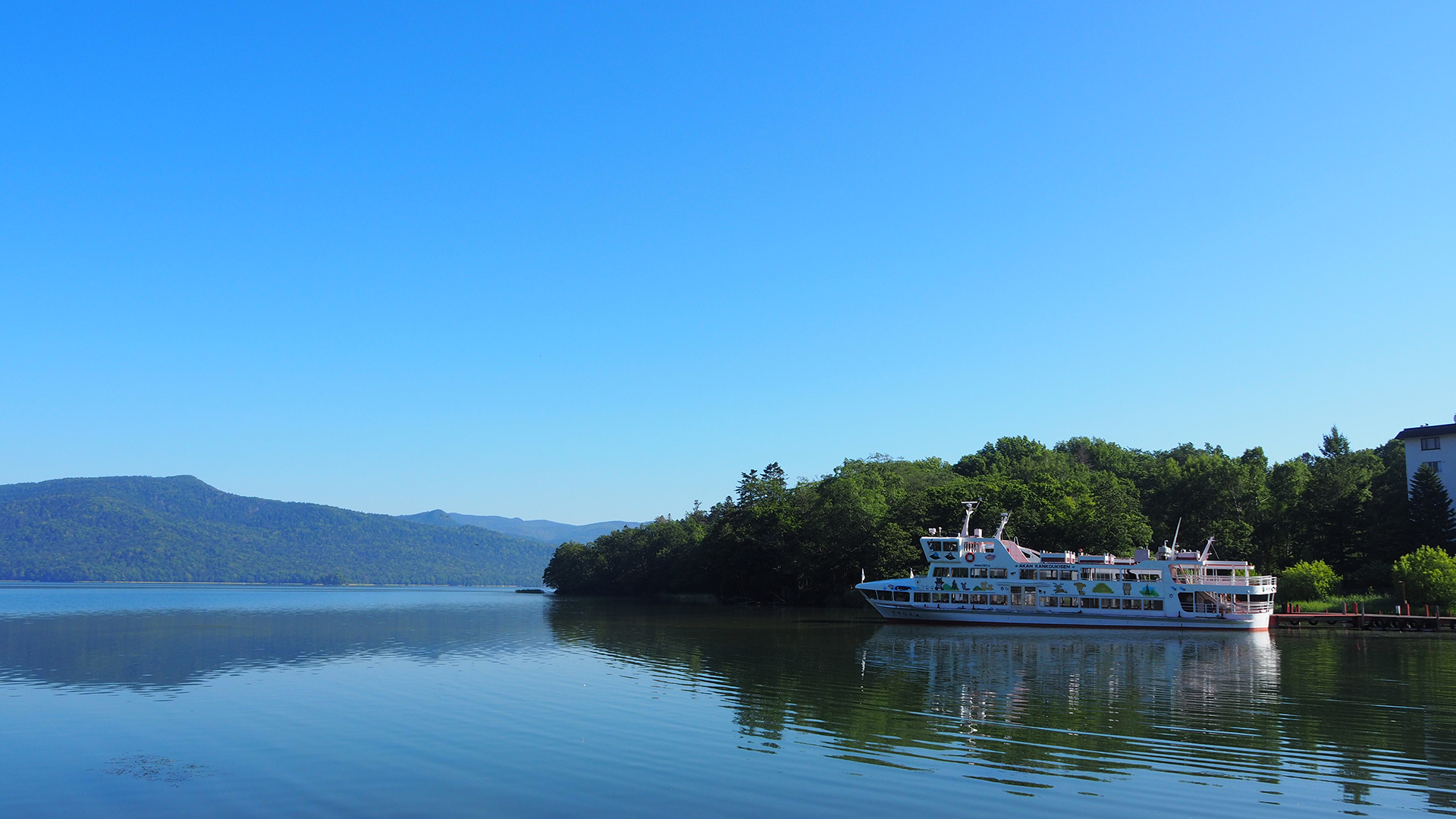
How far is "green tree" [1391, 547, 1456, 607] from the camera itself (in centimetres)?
6272

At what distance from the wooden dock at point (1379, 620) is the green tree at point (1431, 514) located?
11.4 metres

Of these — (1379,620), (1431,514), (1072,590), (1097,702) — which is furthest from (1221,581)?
(1097,702)

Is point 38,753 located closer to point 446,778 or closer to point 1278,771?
point 446,778

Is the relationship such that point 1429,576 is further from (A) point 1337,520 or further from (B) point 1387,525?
(A) point 1337,520

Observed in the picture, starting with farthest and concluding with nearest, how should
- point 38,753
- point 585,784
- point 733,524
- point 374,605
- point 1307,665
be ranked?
1. point 733,524
2. point 374,605
3. point 1307,665
4. point 38,753
5. point 585,784

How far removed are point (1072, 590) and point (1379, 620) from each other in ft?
63.2

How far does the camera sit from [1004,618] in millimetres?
67062

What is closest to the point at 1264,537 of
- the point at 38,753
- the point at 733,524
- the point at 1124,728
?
the point at 733,524

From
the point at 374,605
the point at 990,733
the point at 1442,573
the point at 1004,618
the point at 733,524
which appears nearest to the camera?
the point at 990,733

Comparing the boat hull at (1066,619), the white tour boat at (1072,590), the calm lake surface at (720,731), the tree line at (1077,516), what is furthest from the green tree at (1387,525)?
the calm lake surface at (720,731)

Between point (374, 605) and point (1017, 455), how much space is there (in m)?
105

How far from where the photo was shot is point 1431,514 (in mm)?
72688

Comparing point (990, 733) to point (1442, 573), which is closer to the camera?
point (990, 733)

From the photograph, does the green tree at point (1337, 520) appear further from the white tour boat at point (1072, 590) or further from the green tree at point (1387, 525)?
the white tour boat at point (1072, 590)
